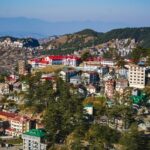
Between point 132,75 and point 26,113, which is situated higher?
point 132,75

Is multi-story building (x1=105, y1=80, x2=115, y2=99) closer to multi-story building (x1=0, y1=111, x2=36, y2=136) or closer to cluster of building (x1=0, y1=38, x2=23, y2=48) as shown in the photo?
multi-story building (x1=0, y1=111, x2=36, y2=136)

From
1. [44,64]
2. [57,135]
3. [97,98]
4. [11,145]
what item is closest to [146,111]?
[97,98]

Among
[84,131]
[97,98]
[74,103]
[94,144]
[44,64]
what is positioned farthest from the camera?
[44,64]

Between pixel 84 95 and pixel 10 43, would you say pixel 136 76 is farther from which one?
pixel 10 43

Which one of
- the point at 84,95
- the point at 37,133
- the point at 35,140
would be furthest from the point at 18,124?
the point at 84,95

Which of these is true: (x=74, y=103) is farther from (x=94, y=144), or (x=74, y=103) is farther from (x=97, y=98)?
(x=94, y=144)

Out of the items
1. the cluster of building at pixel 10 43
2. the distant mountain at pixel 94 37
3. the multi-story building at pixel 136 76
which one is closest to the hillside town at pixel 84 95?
the multi-story building at pixel 136 76

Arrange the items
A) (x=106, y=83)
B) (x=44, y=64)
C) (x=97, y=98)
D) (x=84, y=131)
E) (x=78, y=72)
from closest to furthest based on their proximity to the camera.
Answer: (x=84, y=131), (x=97, y=98), (x=106, y=83), (x=78, y=72), (x=44, y=64)
